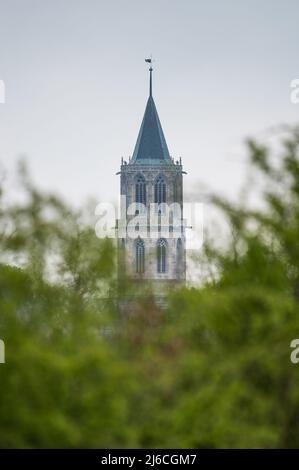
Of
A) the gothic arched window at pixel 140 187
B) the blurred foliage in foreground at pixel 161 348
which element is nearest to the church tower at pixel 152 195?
the gothic arched window at pixel 140 187

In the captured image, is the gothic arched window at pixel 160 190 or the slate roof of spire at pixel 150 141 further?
the gothic arched window at pixel 160 190

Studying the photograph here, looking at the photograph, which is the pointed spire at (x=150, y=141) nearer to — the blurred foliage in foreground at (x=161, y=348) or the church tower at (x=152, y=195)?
the church tower at (x=152, y=195)

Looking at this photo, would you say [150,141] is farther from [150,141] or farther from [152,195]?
[152,195]

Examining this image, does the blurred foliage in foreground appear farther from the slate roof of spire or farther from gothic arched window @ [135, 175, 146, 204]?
gothic arched window @ [135, 175, 146, 204]

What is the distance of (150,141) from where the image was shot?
12100cm

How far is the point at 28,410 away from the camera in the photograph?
8.98 m

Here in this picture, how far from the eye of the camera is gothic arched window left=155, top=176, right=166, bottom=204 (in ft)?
407

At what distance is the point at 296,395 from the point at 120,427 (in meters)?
1.55

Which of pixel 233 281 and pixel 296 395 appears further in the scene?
pixel 233 281

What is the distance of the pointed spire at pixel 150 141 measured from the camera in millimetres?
121000

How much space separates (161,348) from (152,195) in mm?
113813
